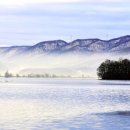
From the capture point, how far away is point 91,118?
59812 mm

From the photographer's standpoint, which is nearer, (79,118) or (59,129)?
(59,129)

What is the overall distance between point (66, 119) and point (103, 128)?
9351 millimetres

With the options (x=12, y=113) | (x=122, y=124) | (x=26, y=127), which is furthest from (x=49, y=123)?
(x=12, y=113)

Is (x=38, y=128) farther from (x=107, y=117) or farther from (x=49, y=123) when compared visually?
(x=107, y=117)

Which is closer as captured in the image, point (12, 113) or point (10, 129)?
point (10, 129)

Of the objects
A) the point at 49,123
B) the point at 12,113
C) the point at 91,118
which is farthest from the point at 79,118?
the point at 12,113

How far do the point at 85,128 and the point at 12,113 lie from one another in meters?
18.1

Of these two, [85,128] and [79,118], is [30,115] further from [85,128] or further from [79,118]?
[85,128]

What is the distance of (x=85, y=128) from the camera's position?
5025 cm

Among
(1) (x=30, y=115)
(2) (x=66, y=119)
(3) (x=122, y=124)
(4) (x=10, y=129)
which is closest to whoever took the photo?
(4) (x=10, y=129)

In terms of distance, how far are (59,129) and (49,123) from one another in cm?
529

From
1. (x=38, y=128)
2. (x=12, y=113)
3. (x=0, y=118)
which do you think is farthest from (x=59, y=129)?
(x=12, y=113)

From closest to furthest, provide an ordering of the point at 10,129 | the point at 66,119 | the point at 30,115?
the point at 10,129 → the point at 66,119 → the point at 30,115

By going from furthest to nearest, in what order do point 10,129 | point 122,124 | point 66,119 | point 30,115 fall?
point 30,115, point 66,119, point 122,124, point 10,129
